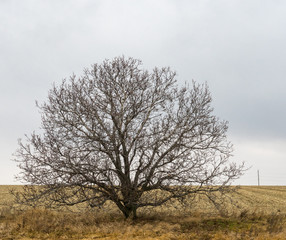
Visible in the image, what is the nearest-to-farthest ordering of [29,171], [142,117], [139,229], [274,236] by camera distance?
[274,236]
[139,229]
[29,171]
[142,117]

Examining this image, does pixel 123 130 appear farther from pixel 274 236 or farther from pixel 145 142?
pixel 274 236

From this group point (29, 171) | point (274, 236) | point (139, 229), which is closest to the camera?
point (274, 236)

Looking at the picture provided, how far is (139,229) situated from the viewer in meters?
12.9

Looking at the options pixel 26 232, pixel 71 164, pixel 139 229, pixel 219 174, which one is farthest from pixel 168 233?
pixel 26 232

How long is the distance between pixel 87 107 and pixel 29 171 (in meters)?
4.04

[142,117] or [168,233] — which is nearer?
[168,233]

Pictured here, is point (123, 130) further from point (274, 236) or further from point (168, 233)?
point (274, 236)

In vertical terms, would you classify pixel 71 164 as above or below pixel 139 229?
above

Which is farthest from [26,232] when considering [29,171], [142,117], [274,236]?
[274,236]

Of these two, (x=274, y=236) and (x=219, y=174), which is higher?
(x=219, y=174)

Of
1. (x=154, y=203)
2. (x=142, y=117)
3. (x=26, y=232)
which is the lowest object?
(x=26, y=232)

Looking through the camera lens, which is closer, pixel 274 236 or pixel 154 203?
pixel 274 236

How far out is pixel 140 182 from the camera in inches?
574

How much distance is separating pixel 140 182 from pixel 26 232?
5526 millimetres
